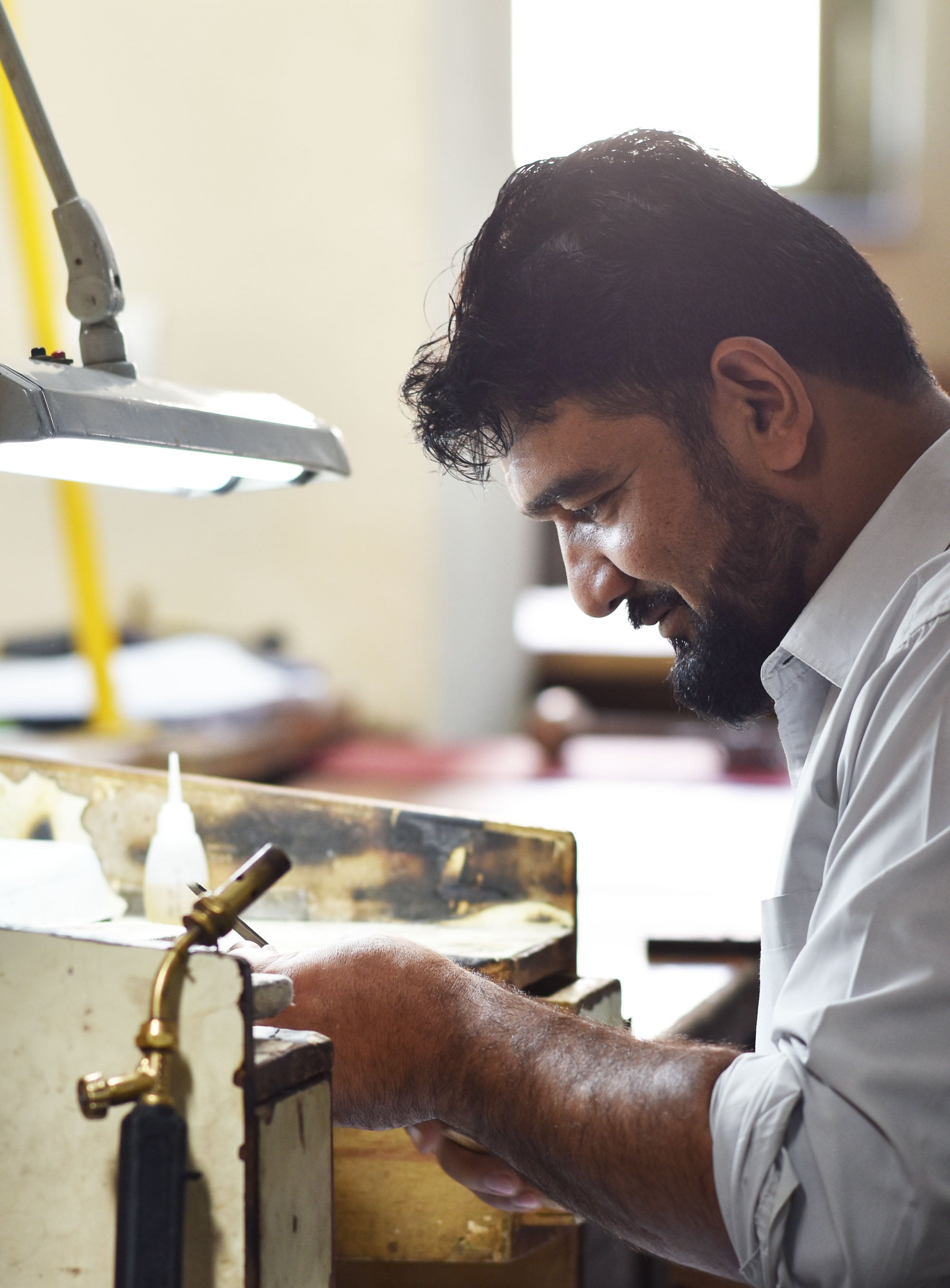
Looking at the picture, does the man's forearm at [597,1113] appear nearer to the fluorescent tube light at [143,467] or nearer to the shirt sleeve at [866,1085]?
the shirt sleeve at [866,1085]

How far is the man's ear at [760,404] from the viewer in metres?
1.07

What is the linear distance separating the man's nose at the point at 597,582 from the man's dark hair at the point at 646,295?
124 millimetres

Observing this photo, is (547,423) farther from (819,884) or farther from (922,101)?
(922,101)

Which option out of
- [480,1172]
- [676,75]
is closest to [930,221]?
[676,75]

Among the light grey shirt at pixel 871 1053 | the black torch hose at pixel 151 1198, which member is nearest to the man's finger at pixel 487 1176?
the light grey shirt at pixel 871 1053

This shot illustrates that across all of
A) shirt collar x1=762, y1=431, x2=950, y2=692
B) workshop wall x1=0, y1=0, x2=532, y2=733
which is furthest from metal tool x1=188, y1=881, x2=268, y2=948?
workshop wall x1=0, y1=0, x2=532, y2=733

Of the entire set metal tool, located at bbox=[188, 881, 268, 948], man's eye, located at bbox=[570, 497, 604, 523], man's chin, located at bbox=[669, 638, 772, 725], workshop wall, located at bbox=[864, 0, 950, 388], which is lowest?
metal tool, located at bbox=[188, 881, 268, 948]

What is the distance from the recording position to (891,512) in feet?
3.47

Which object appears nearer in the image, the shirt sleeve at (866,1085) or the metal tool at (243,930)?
the shirt sleeve at (866,1085)

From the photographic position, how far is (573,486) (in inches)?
43.9

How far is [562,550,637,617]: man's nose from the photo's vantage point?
118 cm

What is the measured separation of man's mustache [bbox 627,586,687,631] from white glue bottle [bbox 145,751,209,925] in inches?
20.4

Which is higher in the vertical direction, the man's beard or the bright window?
the bright window

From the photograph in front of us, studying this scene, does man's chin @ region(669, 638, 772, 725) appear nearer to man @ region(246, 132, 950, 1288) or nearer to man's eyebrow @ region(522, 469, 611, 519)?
man @ region(246, 132, 950, 1288)
